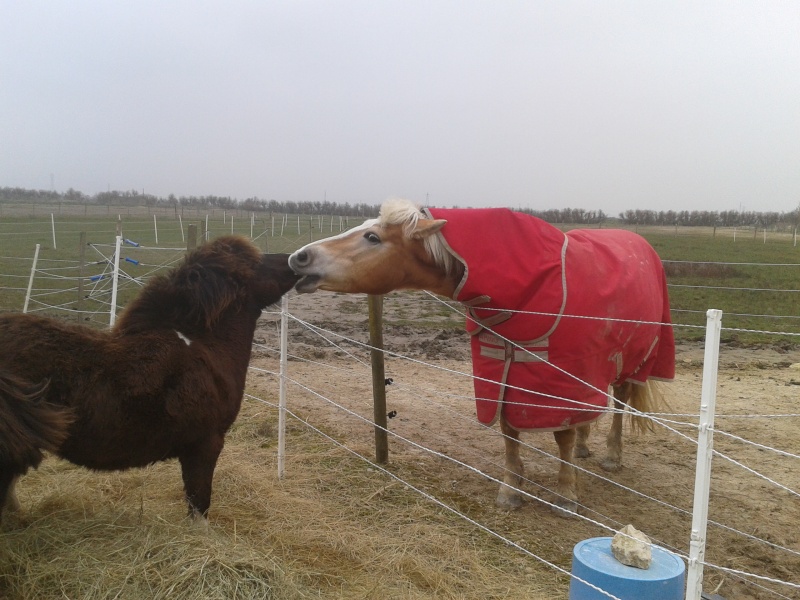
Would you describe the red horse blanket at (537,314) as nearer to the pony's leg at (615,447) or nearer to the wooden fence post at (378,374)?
the wooden fence post at (378,374)

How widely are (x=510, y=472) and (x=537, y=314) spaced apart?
48.4 inches

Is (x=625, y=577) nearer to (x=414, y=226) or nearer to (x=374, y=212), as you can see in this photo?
(x=414, y=226)

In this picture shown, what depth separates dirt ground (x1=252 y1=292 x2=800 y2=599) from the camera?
10.9 ft

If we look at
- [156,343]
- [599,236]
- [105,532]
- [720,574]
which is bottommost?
[720,574]

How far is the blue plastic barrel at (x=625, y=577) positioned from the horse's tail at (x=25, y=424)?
197 centimetres

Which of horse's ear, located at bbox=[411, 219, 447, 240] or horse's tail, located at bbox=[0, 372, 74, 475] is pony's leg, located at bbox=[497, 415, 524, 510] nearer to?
horse's ear, located at bbox=[411, 219, 447, 240]

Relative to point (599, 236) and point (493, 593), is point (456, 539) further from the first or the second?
point (599, 236)

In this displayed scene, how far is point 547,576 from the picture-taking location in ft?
9.64

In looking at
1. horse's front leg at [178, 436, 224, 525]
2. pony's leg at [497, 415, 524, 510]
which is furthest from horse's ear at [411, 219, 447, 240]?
horse's front leg at [178, 436, 224, 525]

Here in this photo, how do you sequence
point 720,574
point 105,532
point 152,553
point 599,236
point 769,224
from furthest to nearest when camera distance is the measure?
1. point 769,224
2. point 599,236
3. point 720,574
4. point 105,532
5. point 152,553

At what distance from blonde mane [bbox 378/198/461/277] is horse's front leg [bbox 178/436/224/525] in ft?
4.70

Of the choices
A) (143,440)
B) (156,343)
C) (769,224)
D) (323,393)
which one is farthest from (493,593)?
(769,224)

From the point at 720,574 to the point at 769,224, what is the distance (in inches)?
1724

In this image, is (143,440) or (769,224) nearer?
(143,440)
